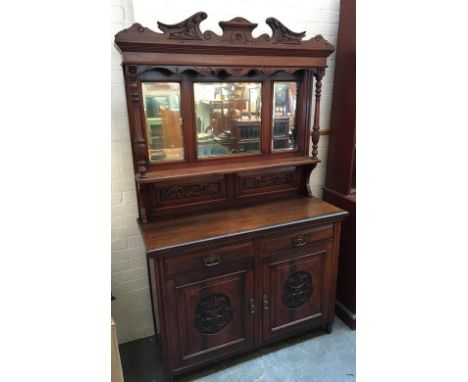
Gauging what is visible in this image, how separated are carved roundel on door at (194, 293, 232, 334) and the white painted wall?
54 centimetres

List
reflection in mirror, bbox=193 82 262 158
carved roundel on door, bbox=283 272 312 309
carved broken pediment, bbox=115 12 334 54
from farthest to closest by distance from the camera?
1. carved roundel on door, bbox=283 272 312 309
2. reflection in mirror, bbox=193 82 262 158
3. carved broken pediment, bbox=115 12 334 54

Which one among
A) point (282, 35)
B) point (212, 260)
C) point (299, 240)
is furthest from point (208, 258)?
point (282, 35)

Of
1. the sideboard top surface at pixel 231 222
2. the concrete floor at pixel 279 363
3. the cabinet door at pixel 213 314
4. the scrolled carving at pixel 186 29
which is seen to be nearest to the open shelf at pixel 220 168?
the sideboard top surface at pixel 231 222

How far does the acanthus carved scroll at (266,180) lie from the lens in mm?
1860

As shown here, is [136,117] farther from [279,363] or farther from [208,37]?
[279,363]

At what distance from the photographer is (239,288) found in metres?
1.61

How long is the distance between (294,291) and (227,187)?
0.73m

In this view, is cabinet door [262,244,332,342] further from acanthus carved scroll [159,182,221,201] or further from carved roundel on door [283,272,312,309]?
acanthus carved scroll [159,182,221,201]

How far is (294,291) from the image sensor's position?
178 cm

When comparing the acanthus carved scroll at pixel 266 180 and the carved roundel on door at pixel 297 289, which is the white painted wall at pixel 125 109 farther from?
the carved roundel on door at pixel 297 289

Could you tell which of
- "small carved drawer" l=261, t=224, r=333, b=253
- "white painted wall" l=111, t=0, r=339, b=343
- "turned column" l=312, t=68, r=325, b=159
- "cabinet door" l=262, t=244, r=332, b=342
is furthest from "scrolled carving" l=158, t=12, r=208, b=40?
"cabinet door" l=262, t=244, r=332, b=342

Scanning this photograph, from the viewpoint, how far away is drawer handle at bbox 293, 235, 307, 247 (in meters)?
1.67
